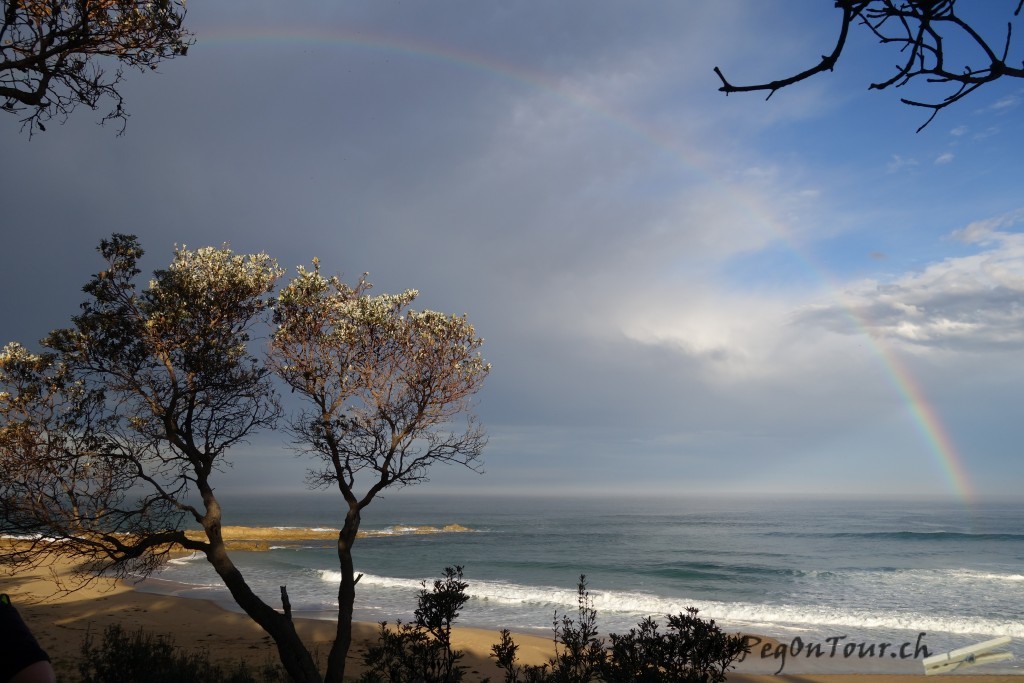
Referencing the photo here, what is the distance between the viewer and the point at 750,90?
7.27ft

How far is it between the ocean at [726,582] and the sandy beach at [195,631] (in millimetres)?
1886

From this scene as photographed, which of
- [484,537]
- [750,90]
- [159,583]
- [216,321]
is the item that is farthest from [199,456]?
[484,537]

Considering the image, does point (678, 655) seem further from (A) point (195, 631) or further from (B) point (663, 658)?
(A) point (195, 631)

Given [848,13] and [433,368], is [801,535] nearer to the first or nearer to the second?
[433,368]

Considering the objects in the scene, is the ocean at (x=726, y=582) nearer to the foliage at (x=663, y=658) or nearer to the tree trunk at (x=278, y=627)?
the tree trunk at (x=278, y=627)

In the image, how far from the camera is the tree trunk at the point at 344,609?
928 cm

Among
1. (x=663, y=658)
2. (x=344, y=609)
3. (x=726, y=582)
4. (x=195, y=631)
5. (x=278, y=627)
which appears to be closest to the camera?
(x=663, y=658)

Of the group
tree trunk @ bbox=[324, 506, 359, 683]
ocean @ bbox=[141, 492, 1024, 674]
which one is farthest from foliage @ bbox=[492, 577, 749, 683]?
ocean @ bbox=[141, 492, 1024, 674]

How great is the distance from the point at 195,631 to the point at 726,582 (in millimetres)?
28747

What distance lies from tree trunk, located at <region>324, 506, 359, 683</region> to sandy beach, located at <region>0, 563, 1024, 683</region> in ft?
17.0

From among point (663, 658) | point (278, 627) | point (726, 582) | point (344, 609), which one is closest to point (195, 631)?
point (344, 609)

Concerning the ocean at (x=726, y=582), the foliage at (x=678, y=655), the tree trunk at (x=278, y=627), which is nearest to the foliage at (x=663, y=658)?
the foliage at (x=678, y=655)

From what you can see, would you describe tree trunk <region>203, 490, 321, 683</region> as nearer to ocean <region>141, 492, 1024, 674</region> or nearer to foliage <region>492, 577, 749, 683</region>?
foliage <region>492, 577, 749, 683</region>

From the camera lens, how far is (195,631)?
68.8 ft
